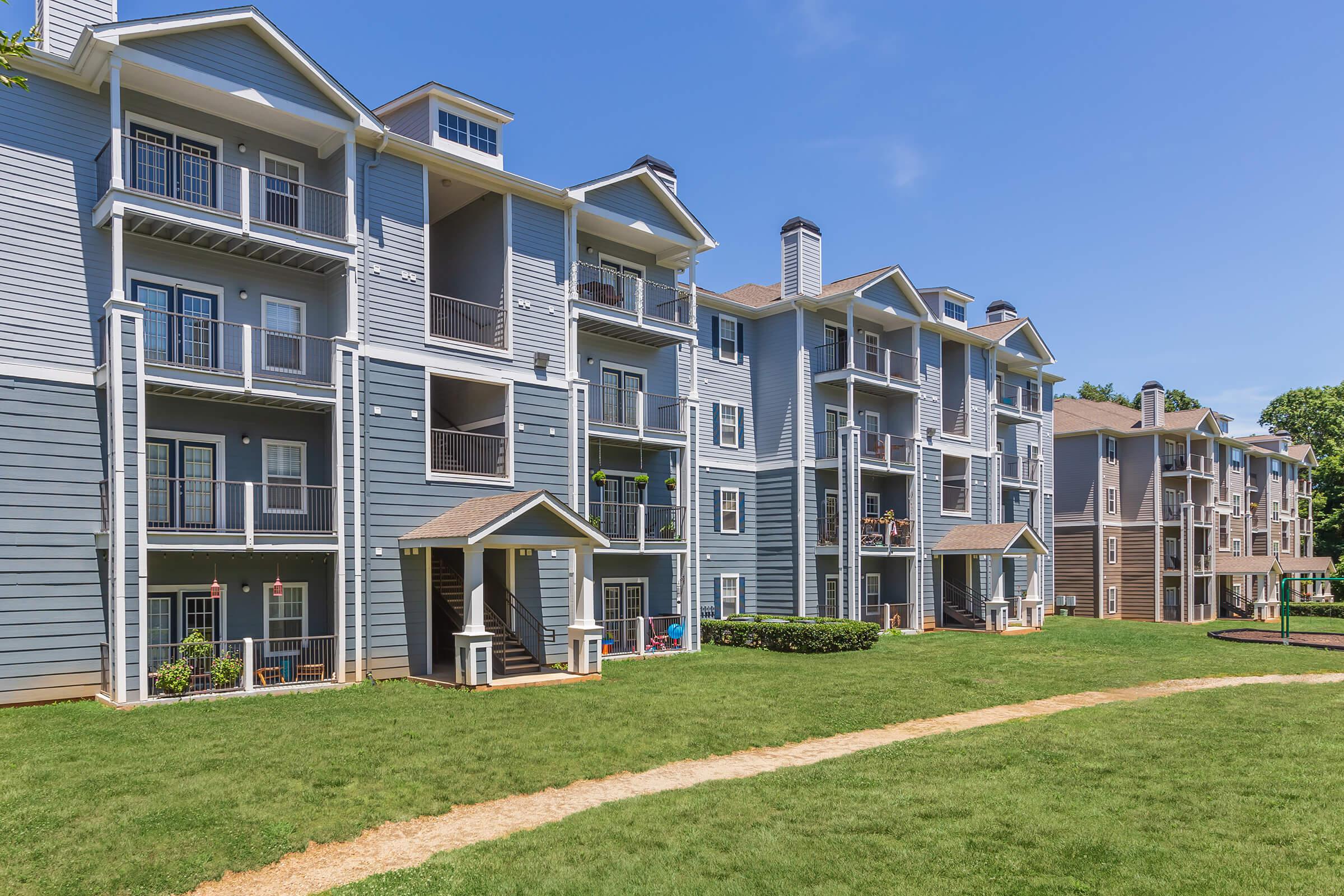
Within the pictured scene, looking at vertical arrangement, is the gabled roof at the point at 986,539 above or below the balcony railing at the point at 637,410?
below

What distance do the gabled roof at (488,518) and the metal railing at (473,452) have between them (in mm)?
955

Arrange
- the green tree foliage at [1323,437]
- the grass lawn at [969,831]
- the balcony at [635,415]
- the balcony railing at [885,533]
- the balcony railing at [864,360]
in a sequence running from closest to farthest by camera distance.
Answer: the grass lawn at [969,831]
the balcony at [635,415]
the balcony railing at [864,360]
the balcony railing at [885,533]
the green tree foliage at [1323,437]

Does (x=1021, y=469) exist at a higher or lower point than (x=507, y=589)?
higher

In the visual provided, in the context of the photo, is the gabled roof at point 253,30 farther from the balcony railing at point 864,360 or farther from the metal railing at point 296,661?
the balcony railing at point 864,360

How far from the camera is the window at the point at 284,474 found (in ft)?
64.5

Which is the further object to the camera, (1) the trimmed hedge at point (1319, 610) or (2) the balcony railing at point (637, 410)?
(1) the trimmed hedge at point (1319, 610)

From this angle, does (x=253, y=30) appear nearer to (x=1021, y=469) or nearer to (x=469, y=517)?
(x=469, y=517)

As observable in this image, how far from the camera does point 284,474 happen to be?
20.0 m

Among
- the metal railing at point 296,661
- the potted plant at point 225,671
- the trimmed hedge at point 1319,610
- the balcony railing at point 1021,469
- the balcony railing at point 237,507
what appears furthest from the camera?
the trimmed hedge at point 1319,610

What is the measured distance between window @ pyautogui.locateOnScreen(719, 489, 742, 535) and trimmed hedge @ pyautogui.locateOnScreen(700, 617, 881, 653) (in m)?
3.95

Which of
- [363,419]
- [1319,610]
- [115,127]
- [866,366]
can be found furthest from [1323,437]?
[115,127]

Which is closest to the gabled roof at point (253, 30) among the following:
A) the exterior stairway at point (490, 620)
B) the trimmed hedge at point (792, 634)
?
the exterior stairway at point (490, 620)

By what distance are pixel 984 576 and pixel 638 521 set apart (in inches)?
711

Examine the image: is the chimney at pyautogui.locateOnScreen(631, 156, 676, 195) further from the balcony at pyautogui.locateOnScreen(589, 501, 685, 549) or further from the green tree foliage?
the green tree foliage
